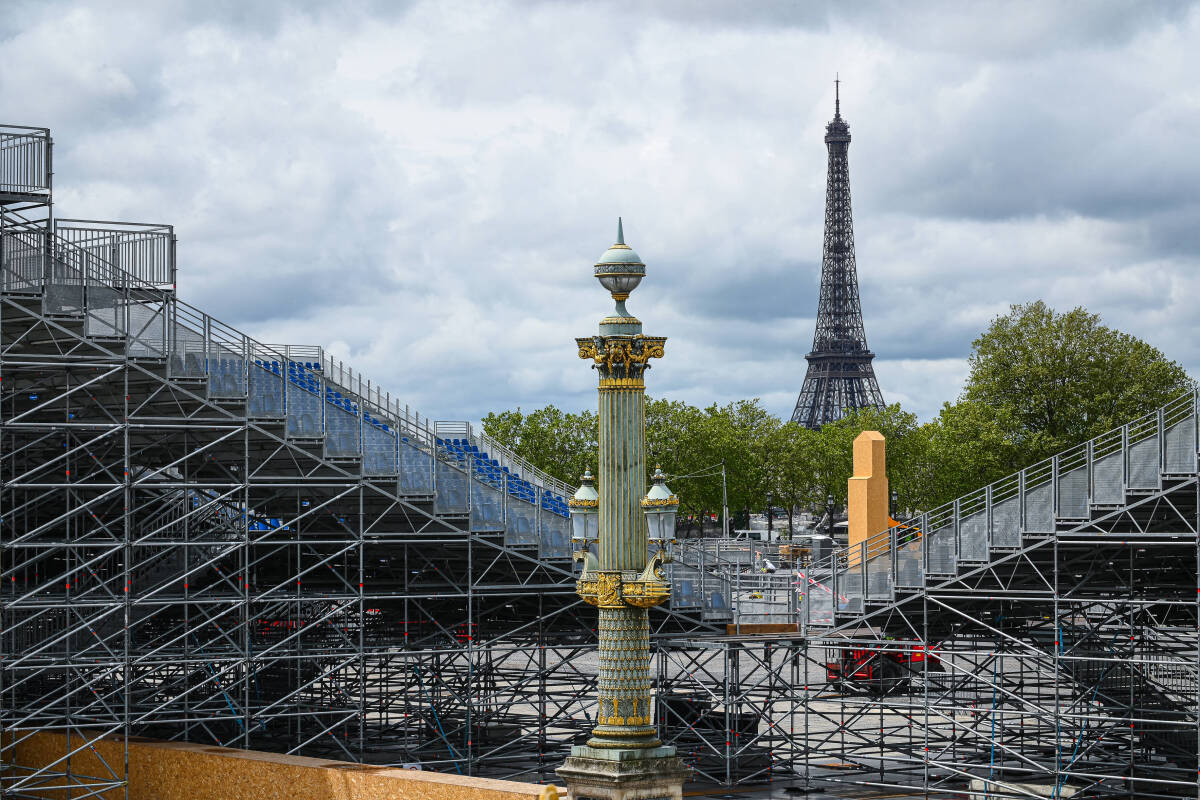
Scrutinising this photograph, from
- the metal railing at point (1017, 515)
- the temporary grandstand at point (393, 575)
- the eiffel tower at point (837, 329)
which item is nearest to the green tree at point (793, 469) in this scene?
the eiffel tower at point (837, 329)

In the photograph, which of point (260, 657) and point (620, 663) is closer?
point (620, 663)

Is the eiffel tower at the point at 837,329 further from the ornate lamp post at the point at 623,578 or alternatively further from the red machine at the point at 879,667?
the ornate lamp post at the point at 623,578

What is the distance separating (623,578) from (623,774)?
7.19 feet

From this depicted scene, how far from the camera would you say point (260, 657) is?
32312mm

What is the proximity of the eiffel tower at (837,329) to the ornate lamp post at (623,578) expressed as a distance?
369ft

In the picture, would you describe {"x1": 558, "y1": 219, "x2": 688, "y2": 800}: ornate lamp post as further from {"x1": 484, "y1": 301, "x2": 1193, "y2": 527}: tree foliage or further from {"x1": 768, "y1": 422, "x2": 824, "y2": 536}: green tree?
{"x1": 768, "y1": 422, "x2": 824, "y2": 536}: green tree

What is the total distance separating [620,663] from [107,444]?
17247 millimetres

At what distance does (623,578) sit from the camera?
19.0 m

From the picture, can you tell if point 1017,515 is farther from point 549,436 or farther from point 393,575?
point 549,436

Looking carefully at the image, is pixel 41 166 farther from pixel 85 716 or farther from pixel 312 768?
pixel 312 768

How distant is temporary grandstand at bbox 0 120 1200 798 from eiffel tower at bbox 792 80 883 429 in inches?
3586

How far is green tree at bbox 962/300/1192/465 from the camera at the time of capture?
6744cm

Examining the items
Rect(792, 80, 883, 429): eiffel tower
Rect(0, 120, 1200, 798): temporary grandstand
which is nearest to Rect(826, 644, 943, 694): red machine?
Rect(0, 120, 1200, 798): temporary grandstand

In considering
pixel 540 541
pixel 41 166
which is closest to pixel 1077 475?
pixel 540 541
